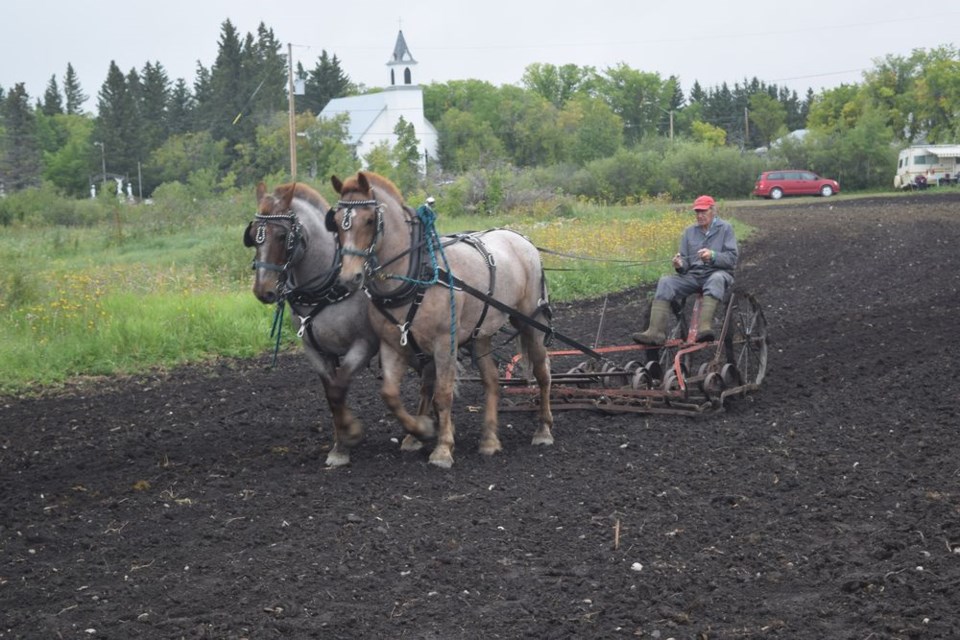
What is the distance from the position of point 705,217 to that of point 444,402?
11.1ft

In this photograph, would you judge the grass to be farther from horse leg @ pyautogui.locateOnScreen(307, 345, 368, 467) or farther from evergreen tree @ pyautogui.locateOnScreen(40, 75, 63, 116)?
evergreen tree @ pyautogui.locateOnScreen(40, 75, 63, 116)

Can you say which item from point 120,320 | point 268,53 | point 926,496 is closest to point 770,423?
point 926,496

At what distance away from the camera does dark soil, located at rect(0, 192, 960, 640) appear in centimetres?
544

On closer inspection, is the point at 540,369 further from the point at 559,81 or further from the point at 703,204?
the point at 559,81

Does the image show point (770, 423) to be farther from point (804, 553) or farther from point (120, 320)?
point (120, 320)

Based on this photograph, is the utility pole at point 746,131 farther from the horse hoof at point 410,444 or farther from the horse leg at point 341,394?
the horse leg at point 341,394

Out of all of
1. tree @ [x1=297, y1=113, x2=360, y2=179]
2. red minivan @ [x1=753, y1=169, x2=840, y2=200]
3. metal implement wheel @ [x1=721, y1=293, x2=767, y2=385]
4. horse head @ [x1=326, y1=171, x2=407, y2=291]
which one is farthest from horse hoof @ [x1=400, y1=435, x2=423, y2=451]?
tree @ [x1=297, y1=113, x2=360, y2=179]

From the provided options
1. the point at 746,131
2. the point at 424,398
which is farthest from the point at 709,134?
the point at 424,398

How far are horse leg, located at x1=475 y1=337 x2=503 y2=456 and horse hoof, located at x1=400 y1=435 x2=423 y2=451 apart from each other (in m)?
0.48

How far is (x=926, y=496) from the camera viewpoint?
6.97 meters

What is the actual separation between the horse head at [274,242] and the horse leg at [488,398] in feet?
5.53

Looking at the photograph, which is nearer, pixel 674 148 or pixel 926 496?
pixel 926 496

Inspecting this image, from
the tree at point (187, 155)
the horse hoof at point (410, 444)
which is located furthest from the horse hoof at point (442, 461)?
the tree at point (187, 155)

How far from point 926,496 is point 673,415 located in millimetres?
2969
